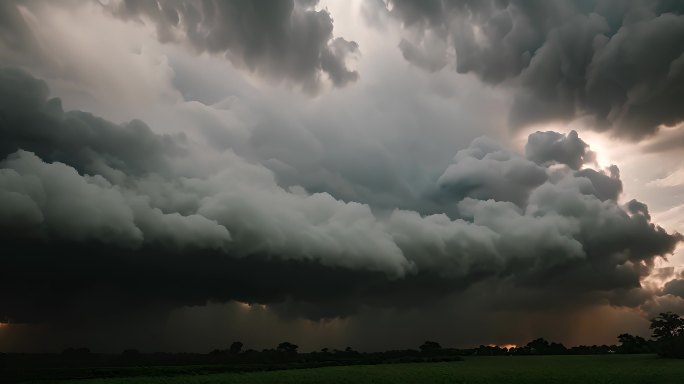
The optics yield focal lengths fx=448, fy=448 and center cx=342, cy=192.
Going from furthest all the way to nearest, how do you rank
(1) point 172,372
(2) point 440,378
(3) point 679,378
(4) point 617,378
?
(1) point 172,372 < (2) point 440,378 < (4) point 617,378 < (3) point 679,378

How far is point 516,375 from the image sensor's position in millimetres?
111688

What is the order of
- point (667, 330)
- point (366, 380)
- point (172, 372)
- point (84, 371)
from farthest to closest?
point (667, 330)
point (172, 372)
point (84, 371)
point (366, 380)

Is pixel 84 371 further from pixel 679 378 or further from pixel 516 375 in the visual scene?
pixel 679 378

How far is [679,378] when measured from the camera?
89438 mm

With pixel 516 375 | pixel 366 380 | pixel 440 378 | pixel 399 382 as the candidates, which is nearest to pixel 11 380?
pixel 366 380

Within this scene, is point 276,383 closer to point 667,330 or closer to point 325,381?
point 325,381

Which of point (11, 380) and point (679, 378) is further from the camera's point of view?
point (11, 380)

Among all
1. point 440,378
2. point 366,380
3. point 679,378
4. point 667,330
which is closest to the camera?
point 679,378

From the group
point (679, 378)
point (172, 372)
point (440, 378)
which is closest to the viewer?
point (679, 378)

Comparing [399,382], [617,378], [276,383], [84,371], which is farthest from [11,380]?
[617,378]

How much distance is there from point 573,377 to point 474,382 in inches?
907

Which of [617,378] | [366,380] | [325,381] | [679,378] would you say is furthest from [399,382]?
[679,378]

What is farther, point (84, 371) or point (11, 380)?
point (84, 371)

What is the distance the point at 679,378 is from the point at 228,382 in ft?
304
